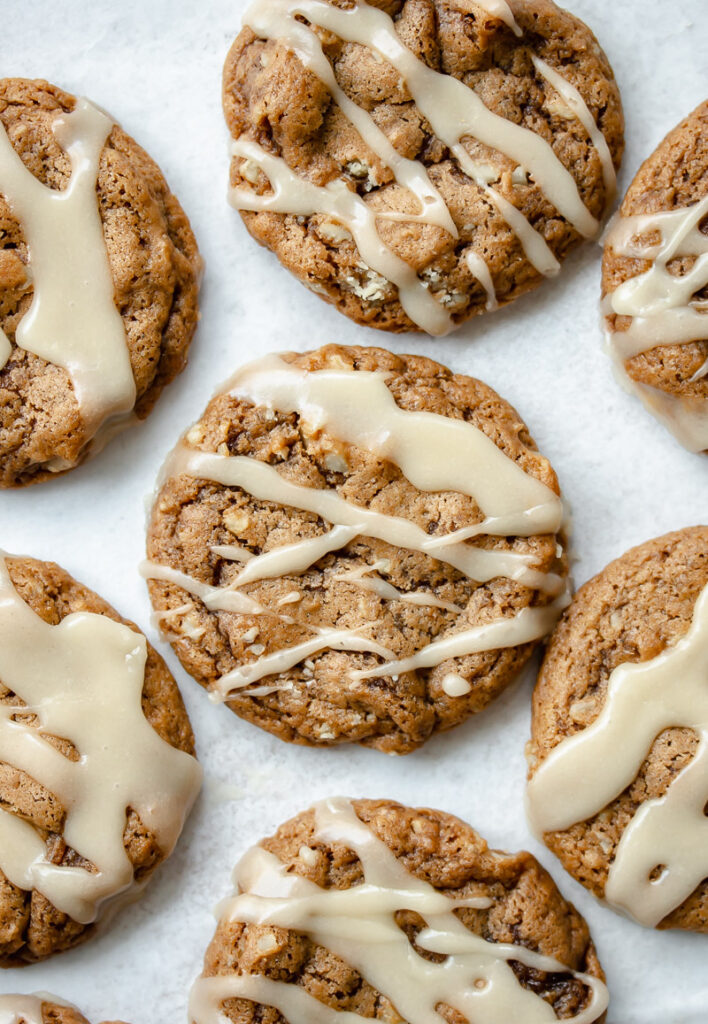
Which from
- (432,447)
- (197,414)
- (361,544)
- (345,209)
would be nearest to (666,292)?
(432,447)

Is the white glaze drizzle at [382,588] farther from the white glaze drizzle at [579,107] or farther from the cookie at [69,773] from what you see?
the white glaze drizzle at [579,107]

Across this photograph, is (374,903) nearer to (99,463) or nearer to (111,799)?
(111,799)

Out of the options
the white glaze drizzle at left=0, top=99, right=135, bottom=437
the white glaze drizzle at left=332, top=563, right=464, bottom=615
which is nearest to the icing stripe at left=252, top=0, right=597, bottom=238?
the white glaze drizzle at left=0, top=99, right=135, bottom=437

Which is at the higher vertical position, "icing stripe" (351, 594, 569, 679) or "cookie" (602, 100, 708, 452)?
"cookie" (602, 100, 708, 452)

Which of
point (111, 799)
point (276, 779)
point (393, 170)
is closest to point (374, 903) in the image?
point (276, 779)

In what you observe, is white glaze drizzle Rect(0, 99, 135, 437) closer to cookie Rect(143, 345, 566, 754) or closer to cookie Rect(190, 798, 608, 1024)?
cookie Rect(143, 345, 566, 754)

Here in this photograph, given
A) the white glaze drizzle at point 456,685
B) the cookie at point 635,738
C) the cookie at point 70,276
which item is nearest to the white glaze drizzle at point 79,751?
the cookie at point 70,276
